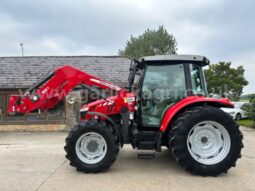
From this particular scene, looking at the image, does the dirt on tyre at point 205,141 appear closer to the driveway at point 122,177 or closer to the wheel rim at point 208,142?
the wheel rim at point 208,142

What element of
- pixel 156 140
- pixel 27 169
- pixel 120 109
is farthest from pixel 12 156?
pixel 156 140

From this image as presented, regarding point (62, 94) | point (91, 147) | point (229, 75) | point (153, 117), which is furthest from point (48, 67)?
point (229, 75)

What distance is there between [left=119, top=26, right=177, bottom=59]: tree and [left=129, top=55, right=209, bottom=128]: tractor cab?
4316 centimetres

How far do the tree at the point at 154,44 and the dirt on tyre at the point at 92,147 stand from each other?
43737 mm

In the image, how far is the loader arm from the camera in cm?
686

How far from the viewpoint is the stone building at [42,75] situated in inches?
616

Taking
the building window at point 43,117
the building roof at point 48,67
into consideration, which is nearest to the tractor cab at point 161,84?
the building roof at point 48,67

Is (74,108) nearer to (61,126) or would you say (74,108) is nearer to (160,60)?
(61,126)

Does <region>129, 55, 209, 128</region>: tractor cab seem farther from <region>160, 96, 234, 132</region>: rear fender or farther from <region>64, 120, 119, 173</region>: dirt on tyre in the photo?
<region>64, 120, 119, 173</region>: dirt on tyre

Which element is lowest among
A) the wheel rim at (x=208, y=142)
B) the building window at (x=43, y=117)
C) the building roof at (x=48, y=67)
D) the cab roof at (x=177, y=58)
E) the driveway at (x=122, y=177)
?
the driveway at (x=122, y=177)

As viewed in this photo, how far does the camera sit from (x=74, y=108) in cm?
1545

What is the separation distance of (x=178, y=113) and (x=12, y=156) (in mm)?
4810

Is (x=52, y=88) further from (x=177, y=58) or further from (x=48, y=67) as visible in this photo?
(x=48, y=67)

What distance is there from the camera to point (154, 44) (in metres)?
50.6
